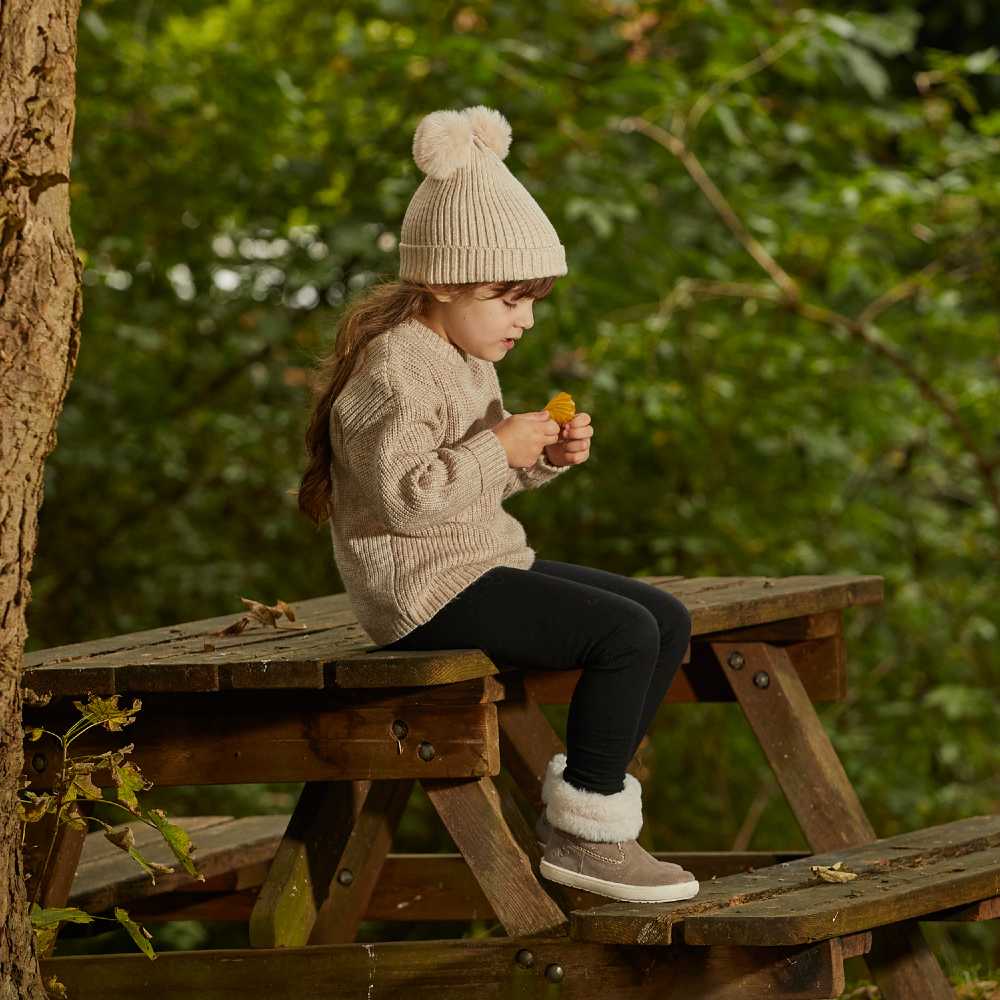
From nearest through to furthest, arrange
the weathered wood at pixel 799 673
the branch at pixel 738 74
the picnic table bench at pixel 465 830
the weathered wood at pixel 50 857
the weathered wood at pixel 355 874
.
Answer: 1. the picnic table bench at pixel 465 830
2. the weathered wood at pixel 50 857
3. the weathered wood at pixel 355 874
4. the weathered wood at pixel 799 673
5. the branch at pixel 738 74

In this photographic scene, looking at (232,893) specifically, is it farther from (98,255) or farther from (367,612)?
(98,255)

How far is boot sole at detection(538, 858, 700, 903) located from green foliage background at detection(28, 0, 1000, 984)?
316cm

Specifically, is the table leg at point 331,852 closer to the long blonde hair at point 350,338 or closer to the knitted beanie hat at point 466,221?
the long blonde hair at point 350,338

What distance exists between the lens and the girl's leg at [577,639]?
118 inches

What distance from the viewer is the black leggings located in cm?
299

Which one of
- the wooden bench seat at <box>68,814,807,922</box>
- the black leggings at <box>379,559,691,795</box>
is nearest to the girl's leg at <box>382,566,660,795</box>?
the black leggings at <box>379,559,691,795</box>

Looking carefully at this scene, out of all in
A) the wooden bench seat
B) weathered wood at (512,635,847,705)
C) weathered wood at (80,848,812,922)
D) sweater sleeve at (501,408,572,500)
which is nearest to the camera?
sweater sleeve at (501,408,572,500)

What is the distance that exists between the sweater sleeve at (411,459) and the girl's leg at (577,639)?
0.53 ft

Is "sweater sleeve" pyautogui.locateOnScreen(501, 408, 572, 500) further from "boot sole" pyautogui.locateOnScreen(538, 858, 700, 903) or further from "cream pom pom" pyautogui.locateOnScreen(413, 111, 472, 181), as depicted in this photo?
"boot sole" pyautogui.locateOnScreen(538, 858, 700, 903)

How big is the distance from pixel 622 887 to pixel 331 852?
882 mm

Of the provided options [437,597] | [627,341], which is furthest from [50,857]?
[627,341]

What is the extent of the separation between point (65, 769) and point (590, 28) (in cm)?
477

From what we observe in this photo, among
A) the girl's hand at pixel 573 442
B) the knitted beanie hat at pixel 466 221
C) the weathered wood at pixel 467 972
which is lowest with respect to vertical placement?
the weathered wood at pixel 467 972

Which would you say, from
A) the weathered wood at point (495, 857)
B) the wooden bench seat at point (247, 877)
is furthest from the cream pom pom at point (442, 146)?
the wooden bench seat at point (247, 877)
